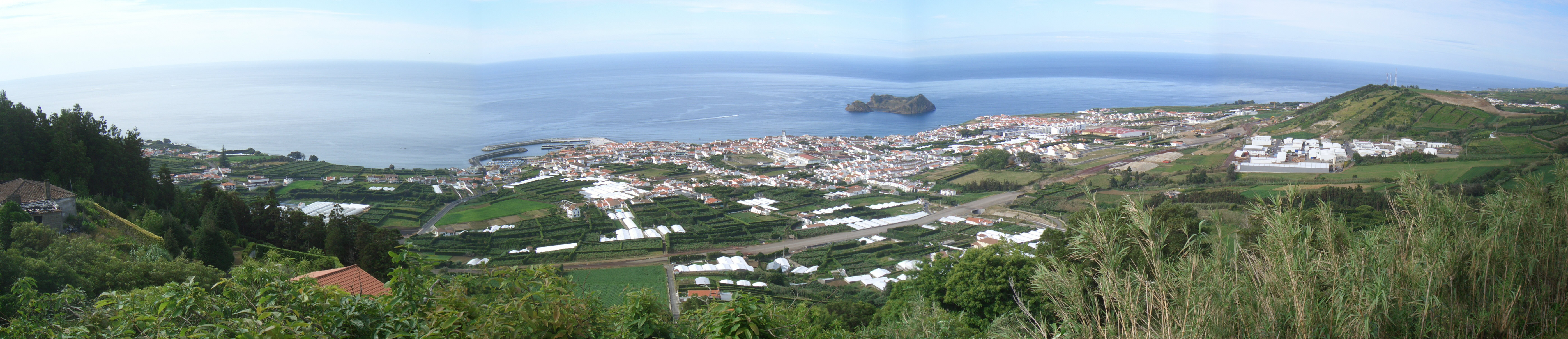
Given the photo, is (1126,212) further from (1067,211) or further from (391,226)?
(391,226)

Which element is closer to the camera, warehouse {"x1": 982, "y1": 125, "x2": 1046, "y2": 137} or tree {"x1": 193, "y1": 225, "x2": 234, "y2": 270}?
tree {"x1": 193, "y1": 225, "x2": 234, "y2": 270}

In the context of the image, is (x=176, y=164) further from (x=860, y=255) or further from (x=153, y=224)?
(x=860, y=255)

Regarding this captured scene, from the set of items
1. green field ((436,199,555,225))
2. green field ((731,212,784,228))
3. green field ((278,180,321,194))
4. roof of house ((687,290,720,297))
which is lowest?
roof of house ((687,290,720,297))

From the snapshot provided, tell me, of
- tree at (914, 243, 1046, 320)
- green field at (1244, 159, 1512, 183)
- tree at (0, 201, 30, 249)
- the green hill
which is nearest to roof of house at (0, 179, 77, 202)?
tree at (0, 201, 30, 249)

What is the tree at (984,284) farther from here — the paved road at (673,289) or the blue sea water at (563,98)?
the blue sea water at (563,98)

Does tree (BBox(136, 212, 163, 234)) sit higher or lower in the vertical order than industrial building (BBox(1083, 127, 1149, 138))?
lower

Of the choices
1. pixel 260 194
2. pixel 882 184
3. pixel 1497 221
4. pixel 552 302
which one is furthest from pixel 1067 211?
pixel 260 194

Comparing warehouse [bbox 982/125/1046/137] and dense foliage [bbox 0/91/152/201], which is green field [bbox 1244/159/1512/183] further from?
dense foliage [bbox 0/91/152/201]

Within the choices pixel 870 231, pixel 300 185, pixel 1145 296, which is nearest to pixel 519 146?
pixel 300 185
